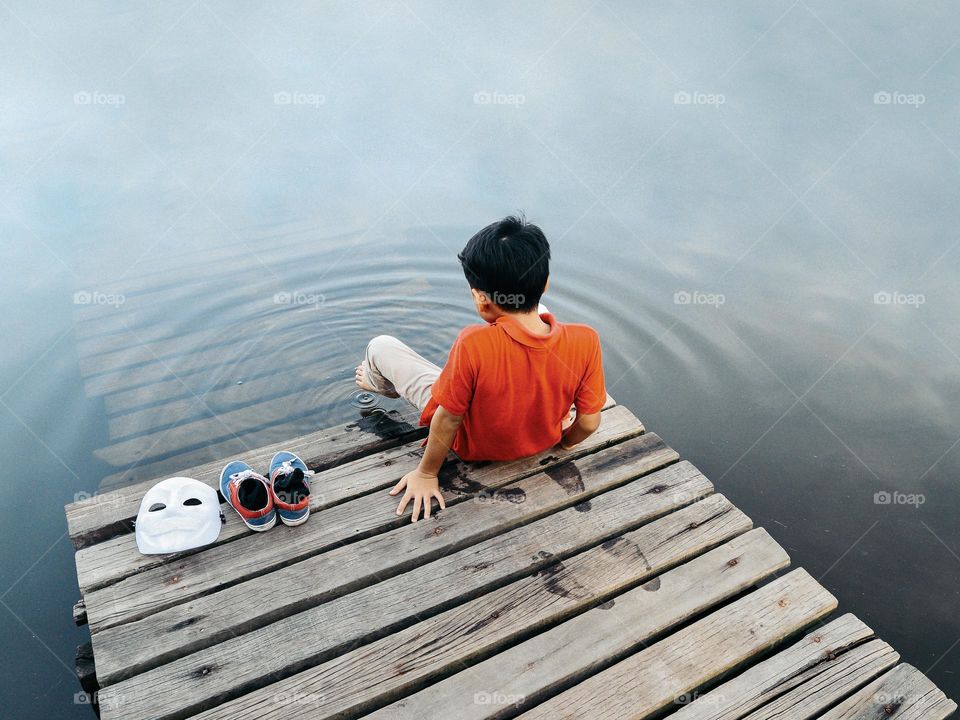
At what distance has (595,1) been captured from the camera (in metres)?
8.71

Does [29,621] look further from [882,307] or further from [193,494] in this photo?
[882,307]

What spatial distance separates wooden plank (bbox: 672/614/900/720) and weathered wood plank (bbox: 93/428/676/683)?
27.1 inches

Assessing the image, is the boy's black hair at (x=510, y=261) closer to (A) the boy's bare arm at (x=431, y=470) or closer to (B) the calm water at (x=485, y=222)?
(A) the boy's bare arm at (x=431, y=470)

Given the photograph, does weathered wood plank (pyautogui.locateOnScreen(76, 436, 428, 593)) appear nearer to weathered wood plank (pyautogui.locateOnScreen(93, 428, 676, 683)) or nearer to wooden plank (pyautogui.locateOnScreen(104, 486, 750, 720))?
weathered wood plank (pyautogui.locateOnScreen(93, 428, 676, 683))

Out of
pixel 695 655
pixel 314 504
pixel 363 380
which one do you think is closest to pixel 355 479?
pixel 314 504

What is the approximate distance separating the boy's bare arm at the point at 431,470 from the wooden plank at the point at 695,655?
879mm

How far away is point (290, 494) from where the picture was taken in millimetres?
2734

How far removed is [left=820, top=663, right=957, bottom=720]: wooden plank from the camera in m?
2.27

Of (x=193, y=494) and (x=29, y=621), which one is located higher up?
(x=193, y=494)

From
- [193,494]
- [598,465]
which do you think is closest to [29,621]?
[193,494]

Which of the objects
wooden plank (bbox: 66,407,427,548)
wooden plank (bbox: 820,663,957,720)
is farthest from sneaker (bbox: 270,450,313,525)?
wooden plank (bbox: 820,663,957,720)

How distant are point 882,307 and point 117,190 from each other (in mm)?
5775

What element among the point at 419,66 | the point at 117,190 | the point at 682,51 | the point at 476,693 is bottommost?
the point at 117,190

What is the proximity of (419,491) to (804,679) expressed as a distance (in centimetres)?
145
